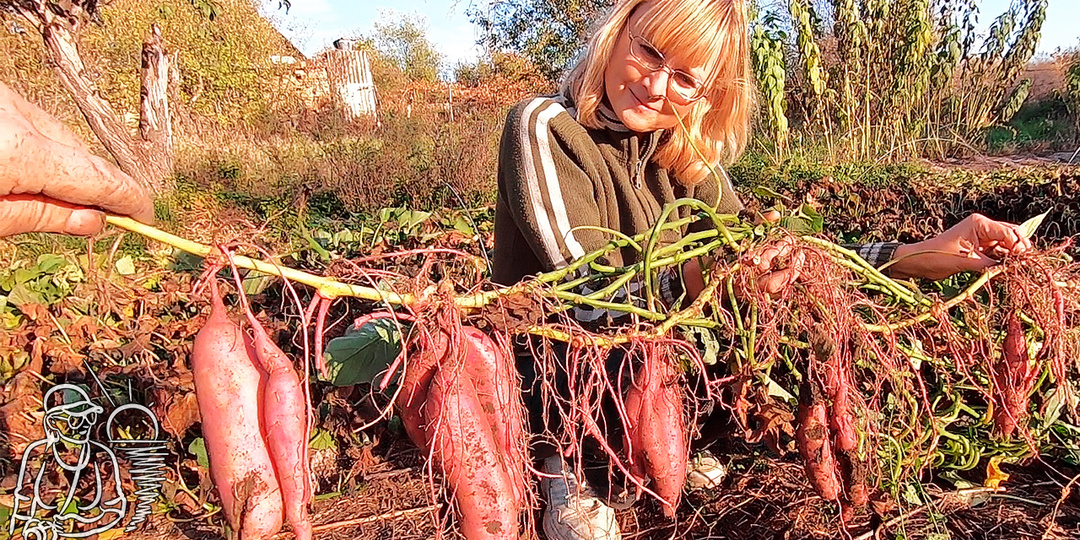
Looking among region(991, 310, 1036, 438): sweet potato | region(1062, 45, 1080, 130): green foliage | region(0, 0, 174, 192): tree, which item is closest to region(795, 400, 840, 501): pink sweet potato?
region(991, 310, 1036, 438): sweet potato

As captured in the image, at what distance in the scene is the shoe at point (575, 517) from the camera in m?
1.64

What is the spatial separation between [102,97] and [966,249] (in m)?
7.25

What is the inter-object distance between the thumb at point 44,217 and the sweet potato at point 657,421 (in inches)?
31.8

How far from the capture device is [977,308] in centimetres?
131

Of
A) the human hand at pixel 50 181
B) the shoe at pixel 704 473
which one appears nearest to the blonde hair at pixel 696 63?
the shoe at pixel 704 473

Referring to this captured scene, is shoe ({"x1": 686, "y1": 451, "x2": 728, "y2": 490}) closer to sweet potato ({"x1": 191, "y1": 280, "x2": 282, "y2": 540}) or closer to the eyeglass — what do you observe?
the eyeglass

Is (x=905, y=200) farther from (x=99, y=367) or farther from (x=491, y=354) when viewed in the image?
(x=99, y=367)

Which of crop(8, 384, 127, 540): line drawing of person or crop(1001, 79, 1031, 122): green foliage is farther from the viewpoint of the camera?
crop(1001, 79, 1031, 122): green foliage

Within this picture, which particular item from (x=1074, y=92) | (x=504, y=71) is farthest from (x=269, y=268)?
(x=504, y=71)

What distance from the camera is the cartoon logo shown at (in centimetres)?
182

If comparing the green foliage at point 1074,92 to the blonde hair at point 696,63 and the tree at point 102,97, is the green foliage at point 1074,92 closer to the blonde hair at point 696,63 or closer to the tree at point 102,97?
the blonde hair at point 696,63

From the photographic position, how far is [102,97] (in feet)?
20.7

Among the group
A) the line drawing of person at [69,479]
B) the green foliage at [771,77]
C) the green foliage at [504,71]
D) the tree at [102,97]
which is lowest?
the line drawing of person at [69,479]

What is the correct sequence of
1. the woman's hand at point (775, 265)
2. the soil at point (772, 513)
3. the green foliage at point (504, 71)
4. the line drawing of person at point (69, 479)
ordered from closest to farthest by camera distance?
1. the woman's hand at point (775, 265)
2. the soil at point (772, 513)
3. the line drawing of person at point (69, 479)
4. the green foliage at point (504, 71)
